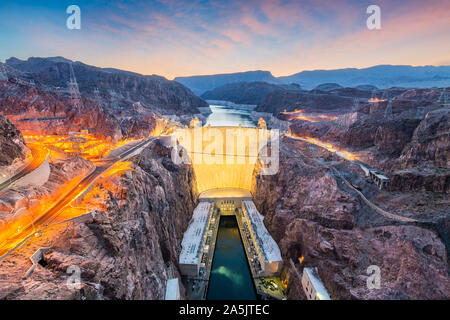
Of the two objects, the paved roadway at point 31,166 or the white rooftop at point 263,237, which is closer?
the paved roadway at point 31,166

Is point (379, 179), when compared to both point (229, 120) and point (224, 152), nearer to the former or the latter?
point (224, 152)

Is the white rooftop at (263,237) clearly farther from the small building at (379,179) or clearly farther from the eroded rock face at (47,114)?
the eroded rock face at (47,114)

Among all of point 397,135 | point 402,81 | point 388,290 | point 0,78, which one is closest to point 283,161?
point 397,135

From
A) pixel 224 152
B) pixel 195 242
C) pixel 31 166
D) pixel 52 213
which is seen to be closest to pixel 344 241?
pixel 195 242

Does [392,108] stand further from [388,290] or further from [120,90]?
[120,90]

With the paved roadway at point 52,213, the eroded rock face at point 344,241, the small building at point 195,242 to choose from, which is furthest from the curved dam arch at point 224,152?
the paved roadway at point 52,213

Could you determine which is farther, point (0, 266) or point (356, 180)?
point (356, 180)
